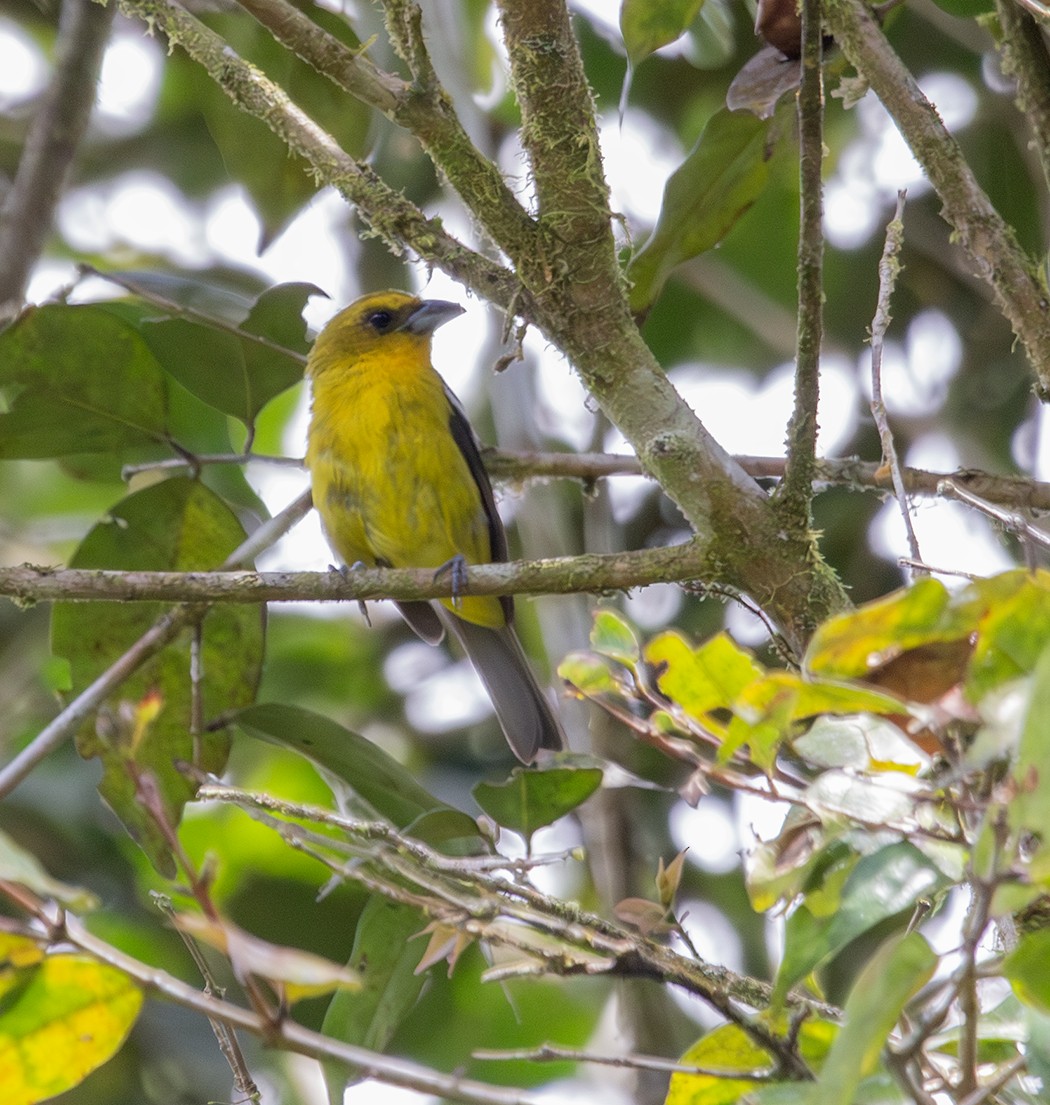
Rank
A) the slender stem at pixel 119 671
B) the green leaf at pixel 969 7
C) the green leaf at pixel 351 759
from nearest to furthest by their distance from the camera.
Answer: the slender stem at pixel 119 671 < the green leaf at pixel 351 759 < the green leaf at pixel 969 7

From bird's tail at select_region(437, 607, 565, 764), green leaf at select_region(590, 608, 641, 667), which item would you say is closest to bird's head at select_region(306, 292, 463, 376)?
bird's tail at select_region(437, 607, 565, 764)

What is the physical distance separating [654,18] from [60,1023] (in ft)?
6.66

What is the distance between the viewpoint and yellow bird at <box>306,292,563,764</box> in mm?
4426

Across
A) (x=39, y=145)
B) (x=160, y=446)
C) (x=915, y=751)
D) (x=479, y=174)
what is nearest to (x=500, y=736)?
(x=160, y=446)

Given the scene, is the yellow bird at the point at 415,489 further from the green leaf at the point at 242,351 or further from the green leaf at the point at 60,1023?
the green leaf at the point at 60,1023

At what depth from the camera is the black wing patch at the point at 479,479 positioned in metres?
4.45

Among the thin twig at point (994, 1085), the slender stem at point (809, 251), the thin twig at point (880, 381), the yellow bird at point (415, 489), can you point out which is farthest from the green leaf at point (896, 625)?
the yellow bird at point (415, 489)

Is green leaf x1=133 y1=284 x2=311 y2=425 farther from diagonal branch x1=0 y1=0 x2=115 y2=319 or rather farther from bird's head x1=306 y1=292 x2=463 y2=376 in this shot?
bird's head x1=306 y1=292 x2=463 y2=376

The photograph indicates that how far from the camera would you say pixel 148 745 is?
3.09 meters

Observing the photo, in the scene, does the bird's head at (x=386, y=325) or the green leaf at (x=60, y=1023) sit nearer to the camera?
the green leaf at (x=60, y=1023)

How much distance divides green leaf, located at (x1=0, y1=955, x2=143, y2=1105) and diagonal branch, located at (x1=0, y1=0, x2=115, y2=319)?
245 cm

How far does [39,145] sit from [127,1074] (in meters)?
2.73

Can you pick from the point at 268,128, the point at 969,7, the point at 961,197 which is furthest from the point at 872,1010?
the point at 268,128

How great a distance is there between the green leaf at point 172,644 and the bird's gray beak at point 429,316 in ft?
5.63
